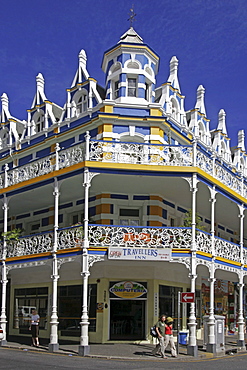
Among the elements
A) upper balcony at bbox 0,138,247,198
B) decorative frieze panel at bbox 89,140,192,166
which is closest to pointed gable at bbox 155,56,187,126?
upper balcony at bbox 0,138,247,198

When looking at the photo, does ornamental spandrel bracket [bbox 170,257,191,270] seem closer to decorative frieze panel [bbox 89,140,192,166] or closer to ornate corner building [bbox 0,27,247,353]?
ornate corner building [bbox 0,27,247,353]

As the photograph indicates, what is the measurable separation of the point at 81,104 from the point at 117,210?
6.45m

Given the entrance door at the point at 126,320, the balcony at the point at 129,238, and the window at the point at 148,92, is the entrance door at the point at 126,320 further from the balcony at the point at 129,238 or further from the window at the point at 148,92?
the window at the point at 148,92

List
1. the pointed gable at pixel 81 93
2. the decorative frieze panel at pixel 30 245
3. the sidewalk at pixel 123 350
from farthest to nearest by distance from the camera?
the pointed gable at pixel 81 93 → the decorative frieze panel at pixel 30 245 → the sidewalk at pixel 123 350

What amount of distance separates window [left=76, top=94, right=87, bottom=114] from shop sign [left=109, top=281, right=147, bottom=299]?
940 centimetres

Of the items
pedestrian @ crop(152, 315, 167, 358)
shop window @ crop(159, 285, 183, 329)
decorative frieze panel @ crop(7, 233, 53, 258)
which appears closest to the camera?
pedestrian @ crop(152, 315, 167, 358)

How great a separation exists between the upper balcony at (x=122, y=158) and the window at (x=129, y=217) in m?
2.61

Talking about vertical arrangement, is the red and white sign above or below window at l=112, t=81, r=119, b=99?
below

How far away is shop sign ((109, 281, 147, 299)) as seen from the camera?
867 inches

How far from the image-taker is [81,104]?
2597 centimetres

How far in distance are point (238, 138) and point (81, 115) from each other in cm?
1579

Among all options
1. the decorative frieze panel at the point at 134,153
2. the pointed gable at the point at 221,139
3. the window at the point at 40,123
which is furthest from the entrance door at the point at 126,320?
the pointed gable at the point at 221,139

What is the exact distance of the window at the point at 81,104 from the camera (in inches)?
1015

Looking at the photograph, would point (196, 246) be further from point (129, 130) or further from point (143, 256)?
point (129, 130)
